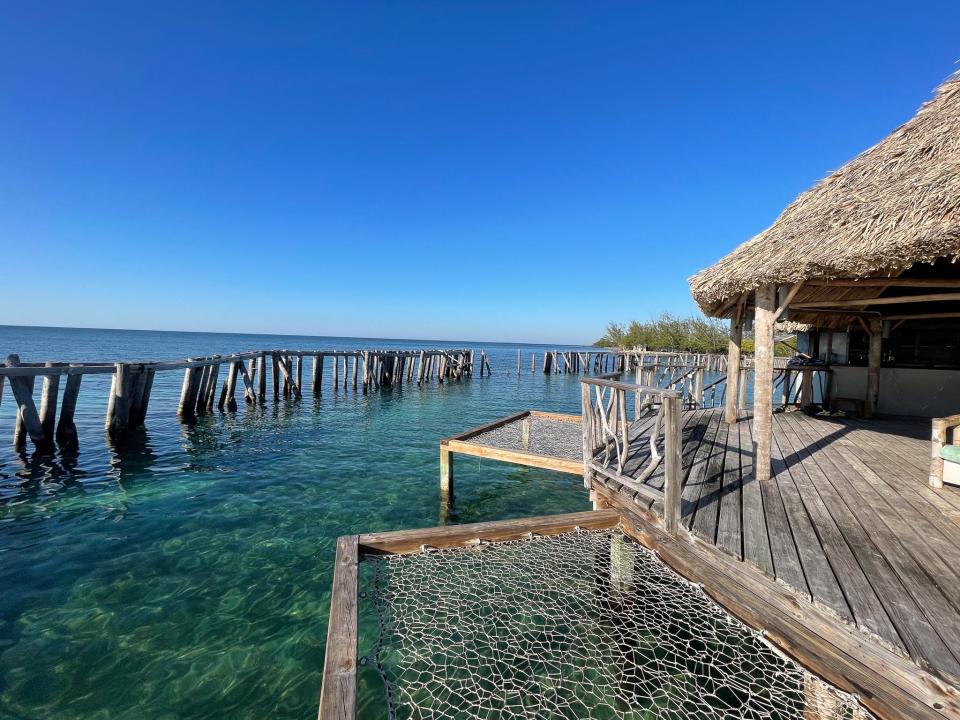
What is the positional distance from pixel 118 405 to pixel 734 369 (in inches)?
537

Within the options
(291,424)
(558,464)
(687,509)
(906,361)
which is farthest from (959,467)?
(291,424)

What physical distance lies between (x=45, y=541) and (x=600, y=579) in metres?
6.55

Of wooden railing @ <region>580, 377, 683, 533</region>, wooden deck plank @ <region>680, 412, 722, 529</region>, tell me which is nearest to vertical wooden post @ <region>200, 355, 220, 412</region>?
wooden railing @ <region>580, 377, 683, 533</region>

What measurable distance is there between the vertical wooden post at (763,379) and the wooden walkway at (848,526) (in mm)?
261

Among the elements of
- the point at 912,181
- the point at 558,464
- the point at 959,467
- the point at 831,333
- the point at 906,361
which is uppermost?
the point at 912,181

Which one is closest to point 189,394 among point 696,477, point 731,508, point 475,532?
point 475,532

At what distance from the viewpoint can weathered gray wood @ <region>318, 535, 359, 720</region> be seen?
1779mm

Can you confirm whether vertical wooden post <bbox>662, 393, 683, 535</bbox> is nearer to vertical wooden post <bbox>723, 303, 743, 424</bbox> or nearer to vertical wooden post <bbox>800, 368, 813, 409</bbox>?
vertical wooden post <bbox>723, 303, 743, 424</bbox>

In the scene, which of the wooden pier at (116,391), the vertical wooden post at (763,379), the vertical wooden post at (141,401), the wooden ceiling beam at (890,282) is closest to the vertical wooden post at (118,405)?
the wooden pier at (116,391)

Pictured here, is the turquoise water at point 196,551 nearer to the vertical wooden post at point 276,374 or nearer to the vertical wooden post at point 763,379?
the vertical wooden post at point 763,379

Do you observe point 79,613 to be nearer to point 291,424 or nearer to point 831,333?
point 291,424

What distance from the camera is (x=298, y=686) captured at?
3188 mm

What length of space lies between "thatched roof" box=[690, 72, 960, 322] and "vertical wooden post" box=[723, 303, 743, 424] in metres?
2.21

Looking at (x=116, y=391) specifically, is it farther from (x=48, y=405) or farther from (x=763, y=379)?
(x=763, y=379)
